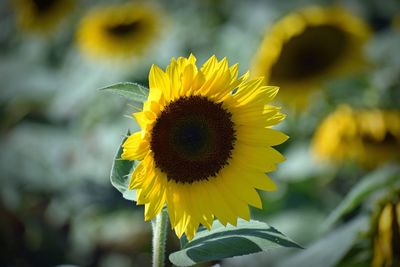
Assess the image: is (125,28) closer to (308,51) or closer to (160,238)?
(308,51)

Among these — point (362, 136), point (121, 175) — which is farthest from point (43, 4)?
point (121, 175)

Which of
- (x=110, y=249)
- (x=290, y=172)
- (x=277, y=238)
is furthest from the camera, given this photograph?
(x=110, y=249)

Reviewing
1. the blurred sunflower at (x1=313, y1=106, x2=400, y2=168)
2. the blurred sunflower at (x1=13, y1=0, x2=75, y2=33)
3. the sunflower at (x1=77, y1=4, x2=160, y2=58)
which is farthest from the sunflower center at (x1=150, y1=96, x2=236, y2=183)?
the blurred sunflower at (x1=13, y1=0, x2=75, y2=33)

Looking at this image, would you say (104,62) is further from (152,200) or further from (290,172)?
(152,200)

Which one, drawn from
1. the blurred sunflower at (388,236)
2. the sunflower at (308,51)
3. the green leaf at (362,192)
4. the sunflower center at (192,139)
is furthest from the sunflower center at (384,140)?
the sunflower center at (192,139)

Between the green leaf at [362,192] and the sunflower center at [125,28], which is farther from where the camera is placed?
the sunflower center at [125,28]

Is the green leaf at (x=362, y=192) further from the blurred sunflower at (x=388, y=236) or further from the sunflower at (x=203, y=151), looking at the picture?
the sunflower at (x=203, y=151)

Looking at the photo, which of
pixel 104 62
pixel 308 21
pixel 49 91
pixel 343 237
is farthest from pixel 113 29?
pixel 343 237

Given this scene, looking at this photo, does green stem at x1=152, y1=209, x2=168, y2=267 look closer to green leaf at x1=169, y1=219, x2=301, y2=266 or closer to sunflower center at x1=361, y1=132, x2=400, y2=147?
green leaf at x1=169, y1=219, x2=301, y2=266
